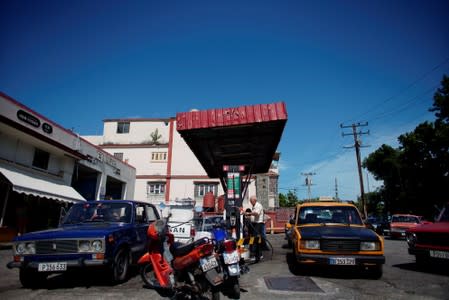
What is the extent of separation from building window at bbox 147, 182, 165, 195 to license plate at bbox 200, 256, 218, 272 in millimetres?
29279

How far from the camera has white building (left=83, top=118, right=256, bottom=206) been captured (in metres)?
31.7

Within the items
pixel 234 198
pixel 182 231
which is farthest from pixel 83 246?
pixel 182 231

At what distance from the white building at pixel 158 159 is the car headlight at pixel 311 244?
83.6 ft

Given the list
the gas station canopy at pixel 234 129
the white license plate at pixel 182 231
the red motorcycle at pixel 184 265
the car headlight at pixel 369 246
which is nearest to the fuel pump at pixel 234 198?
the gas station canopy at pixel 234 129

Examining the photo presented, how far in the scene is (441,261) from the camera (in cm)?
623

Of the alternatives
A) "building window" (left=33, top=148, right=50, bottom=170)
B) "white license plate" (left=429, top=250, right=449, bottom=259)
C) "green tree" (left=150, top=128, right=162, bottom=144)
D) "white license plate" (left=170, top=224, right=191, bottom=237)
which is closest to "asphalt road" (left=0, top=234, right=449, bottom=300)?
"white license plate" (left=429, top=250, right=449, bottom=259)

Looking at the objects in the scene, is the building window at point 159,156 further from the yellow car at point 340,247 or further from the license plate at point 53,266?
the license plate at point 53,266

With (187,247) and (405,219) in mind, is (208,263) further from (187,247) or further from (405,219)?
(405,219)

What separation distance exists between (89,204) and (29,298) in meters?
2.40

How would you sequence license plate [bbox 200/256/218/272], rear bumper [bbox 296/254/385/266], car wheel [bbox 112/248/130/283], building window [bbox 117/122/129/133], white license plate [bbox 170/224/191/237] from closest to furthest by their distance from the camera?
license plate [bbox 200/256/218/272] < car wheel [bbox 112/248/130/283] < rear bumper [bbox 296/254/385/266] < white license plate [bbox 170/224/191/237] < building window [bbox 117/122/129/133]

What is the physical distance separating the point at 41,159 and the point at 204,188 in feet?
60.8

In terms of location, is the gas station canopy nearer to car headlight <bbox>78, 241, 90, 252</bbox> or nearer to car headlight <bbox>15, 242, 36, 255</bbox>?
car headlight <bbox>78, 241, 90, 252</bbox>

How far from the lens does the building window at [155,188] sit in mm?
32162

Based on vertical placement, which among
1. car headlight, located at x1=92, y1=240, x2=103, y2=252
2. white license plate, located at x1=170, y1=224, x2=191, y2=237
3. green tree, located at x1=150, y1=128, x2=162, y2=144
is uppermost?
green tree, located at x1=150, y1=128, x2=162, y2=144
